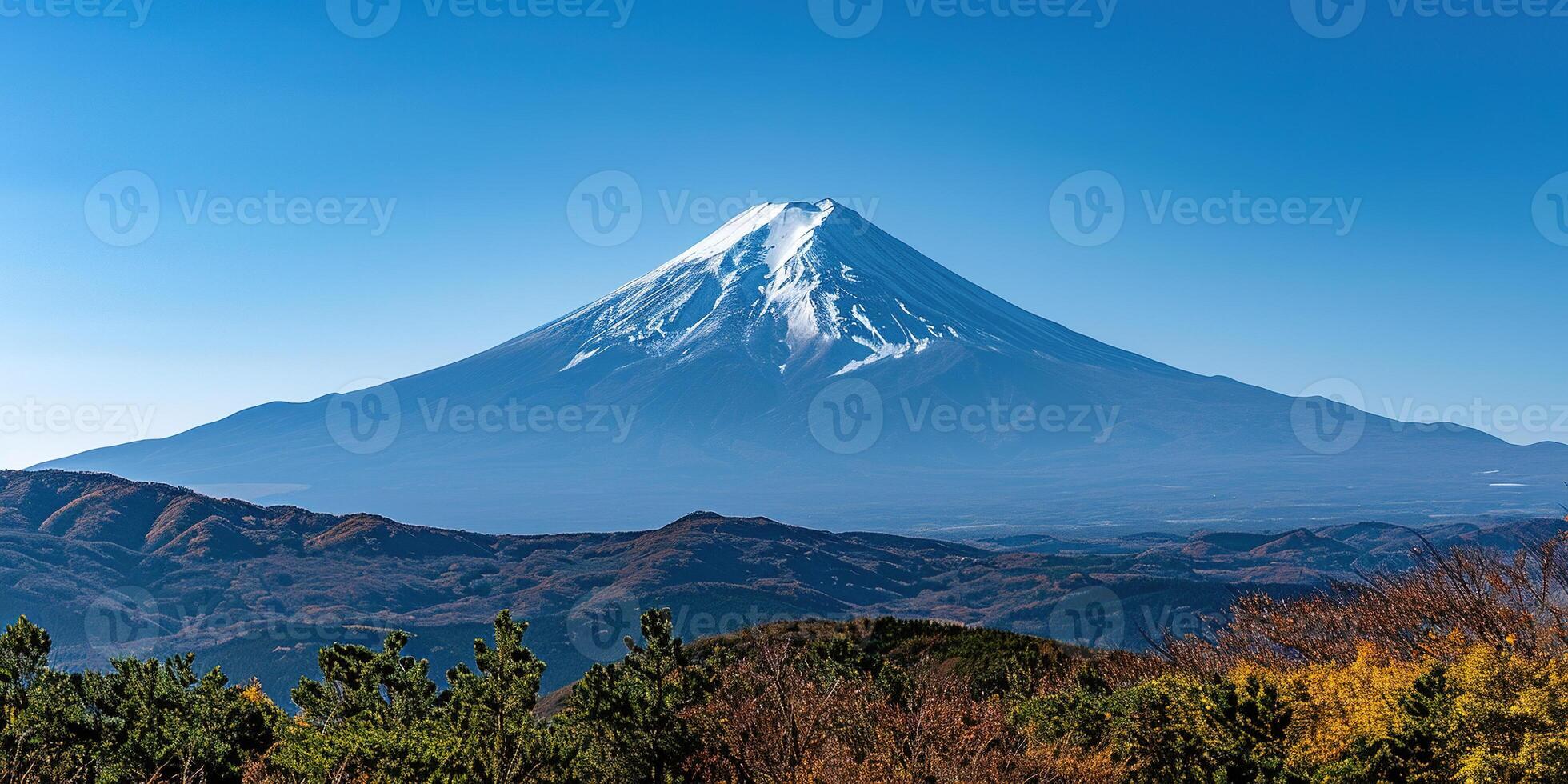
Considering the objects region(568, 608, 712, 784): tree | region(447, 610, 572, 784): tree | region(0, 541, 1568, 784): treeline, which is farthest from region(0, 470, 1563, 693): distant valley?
region(447, 610, 572, 784): tree

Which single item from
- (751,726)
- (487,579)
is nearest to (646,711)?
(751,726)

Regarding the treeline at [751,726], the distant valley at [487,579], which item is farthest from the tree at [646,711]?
the distant valley at [487,579]

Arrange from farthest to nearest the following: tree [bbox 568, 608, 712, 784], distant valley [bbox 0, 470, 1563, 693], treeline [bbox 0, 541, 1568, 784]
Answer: distant valley [bbox 0, 470, 1563, 693] → tree [bbox 568, 608, 712, 784] → treeline [bbox 0, 541, 1568, 784]

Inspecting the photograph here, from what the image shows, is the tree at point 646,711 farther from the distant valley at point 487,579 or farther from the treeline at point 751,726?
the distant valley at point 487,579

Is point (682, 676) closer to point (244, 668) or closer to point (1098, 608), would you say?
point (244, 668)

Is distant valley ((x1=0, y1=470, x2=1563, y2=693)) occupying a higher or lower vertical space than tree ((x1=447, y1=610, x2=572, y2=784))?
lower

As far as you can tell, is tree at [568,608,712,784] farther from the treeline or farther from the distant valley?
the distant valley

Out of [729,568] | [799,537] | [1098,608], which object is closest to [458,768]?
[1098,608]

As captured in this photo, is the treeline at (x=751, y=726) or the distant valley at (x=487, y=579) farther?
the distant valley at (x=487, y=579)

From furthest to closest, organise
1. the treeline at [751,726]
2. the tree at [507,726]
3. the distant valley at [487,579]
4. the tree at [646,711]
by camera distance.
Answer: the distant valley at [487,579], the tree at [646,711], the treeline at [751,726], the tree at [507,726]
